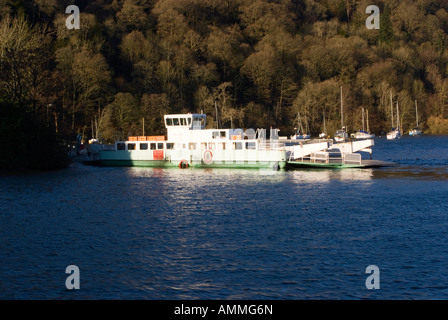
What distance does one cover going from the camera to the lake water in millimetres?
24484

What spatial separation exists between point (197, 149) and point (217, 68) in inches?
3171

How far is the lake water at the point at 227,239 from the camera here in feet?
80.3

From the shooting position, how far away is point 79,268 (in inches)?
1082

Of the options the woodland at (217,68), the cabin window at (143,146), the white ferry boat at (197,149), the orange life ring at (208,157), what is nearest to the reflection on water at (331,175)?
the white ferry boat at (197,149)

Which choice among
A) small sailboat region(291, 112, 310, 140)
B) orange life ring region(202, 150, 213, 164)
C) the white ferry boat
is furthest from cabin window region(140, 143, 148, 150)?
small sailboat region(291, 112, 310, 140)

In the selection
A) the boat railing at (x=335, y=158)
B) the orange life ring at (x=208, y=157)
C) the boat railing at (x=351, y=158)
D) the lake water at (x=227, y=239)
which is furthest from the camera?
the orange life ring at (x=208, y=157)

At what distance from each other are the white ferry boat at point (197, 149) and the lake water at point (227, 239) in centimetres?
1399

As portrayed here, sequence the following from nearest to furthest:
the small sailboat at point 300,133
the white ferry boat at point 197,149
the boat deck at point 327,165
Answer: the boat deck at point 327,165 → the white ferry boat at point 197,149 → the small sailboat at point 300,133

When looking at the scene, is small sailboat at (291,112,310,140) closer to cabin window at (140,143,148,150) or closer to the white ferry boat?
the white ferry boat

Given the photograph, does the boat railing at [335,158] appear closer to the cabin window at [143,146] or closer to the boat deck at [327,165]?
the boat deck at [327,165]

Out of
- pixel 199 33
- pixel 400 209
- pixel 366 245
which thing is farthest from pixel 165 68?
pixel 366 245

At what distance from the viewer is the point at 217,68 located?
15588 centimetres

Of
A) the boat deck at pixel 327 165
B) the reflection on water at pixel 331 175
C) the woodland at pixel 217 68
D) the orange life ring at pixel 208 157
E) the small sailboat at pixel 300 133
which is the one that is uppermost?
the woodland at pixel 217 68
